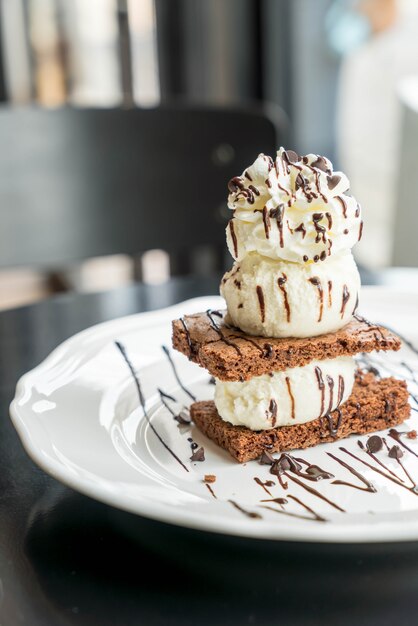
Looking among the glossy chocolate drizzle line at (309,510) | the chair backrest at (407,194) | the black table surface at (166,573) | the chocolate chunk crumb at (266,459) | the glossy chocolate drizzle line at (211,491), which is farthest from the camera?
the chair backrest at (407,194)

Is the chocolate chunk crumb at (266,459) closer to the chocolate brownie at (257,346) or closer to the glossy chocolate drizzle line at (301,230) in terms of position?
the chocolate brownie at (257,346)

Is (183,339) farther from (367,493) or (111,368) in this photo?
(367,493)

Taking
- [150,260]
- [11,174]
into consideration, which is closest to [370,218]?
[150,260]

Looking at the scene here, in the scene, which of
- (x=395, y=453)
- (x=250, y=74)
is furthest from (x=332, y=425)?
(x=250, y=74)

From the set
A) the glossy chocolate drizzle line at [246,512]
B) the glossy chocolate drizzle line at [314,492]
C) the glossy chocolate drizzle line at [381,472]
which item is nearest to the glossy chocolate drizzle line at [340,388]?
the glossy chocolate drizzle line at [381,472]

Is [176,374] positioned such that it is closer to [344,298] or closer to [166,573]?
[344,298]

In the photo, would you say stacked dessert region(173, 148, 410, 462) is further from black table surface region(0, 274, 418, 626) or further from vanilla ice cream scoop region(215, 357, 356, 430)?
black table surface region(0, 274, 418, 626)
